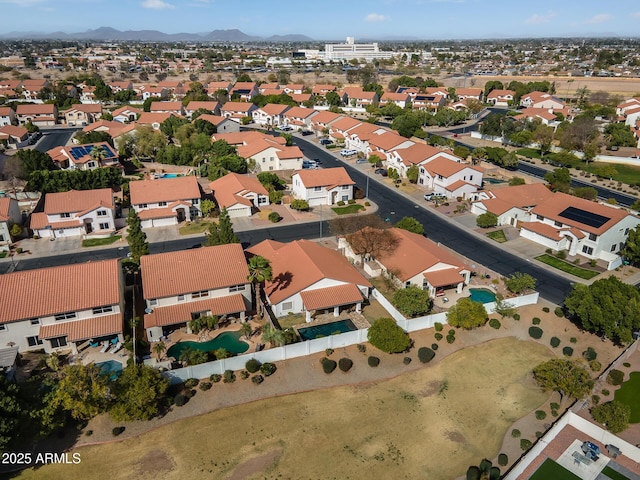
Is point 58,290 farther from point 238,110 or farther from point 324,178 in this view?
point 238,110

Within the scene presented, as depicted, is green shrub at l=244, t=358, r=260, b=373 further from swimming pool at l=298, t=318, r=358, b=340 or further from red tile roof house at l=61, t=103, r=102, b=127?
Answer: red tile roof house at l=61, t=103, r=102, b=127

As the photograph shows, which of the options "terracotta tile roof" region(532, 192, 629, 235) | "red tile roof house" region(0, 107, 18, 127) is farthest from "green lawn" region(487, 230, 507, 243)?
"red tile roof house" region(0, 107, 18, 127)

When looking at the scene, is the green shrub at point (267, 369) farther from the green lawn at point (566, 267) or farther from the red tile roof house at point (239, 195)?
the green lawn at point (566, 267)

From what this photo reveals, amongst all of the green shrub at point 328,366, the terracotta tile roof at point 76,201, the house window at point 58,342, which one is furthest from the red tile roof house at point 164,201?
the green shrub at point 328,366

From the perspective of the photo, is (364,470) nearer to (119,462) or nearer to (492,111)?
(119,462)

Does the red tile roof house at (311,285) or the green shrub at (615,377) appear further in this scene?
the red tile roof house at (311,285)

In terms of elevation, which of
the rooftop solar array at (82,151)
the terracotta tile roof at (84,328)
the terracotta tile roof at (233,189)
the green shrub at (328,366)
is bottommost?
the green shrub at (328,366)

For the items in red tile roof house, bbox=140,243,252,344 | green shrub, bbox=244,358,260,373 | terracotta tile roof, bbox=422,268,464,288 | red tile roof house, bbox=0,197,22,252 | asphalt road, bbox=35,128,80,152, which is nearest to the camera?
green shrub, bbox=244,358,260,373
